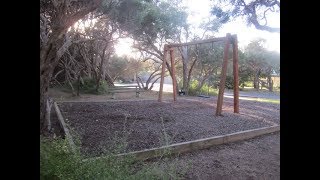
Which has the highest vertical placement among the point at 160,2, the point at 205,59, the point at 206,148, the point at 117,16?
the point at 160,2

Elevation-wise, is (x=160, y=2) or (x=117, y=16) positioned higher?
(x=160, y=2)

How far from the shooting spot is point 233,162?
13.6 feet

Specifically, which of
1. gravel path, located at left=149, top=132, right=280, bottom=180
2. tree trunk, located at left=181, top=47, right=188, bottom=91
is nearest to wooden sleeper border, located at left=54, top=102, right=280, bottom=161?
gravel path, located at left=149, top=132, right=280, bottom=180

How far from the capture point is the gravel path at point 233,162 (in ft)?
11.7

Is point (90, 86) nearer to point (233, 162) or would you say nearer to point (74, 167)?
point (233, 162)

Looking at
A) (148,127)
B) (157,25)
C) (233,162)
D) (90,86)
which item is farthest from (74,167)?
(157,25)

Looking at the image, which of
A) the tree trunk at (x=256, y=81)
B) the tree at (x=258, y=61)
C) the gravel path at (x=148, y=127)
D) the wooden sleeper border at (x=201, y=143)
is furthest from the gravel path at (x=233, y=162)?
the tree trunk at (x=256, y=81)

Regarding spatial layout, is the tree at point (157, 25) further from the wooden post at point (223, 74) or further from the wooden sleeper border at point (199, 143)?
the wooden sleeper border at point (199, 143)

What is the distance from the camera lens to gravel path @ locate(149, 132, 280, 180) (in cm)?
358

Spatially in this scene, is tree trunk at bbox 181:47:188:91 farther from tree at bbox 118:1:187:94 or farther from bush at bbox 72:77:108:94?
bush at bbox 72:77:108:94

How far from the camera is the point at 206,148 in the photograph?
4.92 meters
